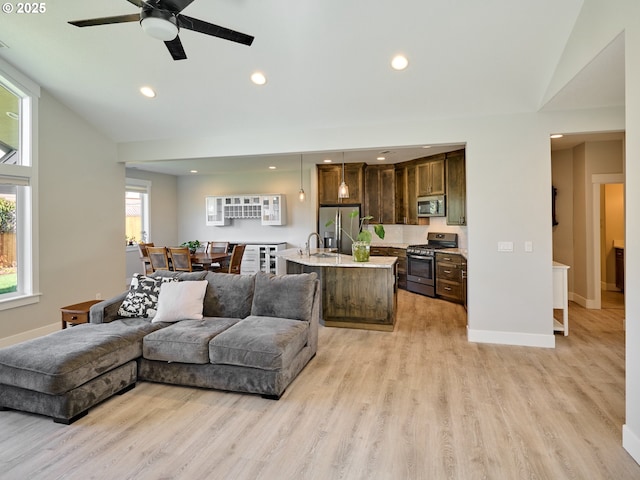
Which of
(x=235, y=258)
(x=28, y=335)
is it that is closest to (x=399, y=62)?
(x=235, y=258)

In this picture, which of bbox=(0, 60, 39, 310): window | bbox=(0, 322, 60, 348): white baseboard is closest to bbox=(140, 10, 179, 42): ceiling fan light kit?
bbox=(0, 60, 39, 310): window

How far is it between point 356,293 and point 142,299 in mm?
2507

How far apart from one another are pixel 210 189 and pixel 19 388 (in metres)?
7.04

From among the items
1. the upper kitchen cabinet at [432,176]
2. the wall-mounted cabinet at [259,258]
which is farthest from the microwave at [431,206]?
the wall-mounted cabinet at [259,258]

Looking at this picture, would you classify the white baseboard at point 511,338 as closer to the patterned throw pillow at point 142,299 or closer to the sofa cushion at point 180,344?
the sofa cushion at point 180,344

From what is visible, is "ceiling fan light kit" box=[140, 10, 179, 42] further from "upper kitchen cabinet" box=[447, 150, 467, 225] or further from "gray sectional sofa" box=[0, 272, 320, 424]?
"upper kitchen cabinet" box=[447, 150, 467, 225]

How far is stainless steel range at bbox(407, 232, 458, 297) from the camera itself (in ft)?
21.7

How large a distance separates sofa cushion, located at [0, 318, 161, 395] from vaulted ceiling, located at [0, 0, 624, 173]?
9.16 ft

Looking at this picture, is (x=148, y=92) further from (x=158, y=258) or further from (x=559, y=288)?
(x=559, y=288)

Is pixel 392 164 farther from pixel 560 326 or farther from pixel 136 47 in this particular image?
pixel 136 47

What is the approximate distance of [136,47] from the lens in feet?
12.2

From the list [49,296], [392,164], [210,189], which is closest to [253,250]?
[210,189]

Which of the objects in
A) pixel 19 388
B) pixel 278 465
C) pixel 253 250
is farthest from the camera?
pixel 253 250

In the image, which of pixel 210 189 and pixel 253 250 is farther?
pixel 210 189
